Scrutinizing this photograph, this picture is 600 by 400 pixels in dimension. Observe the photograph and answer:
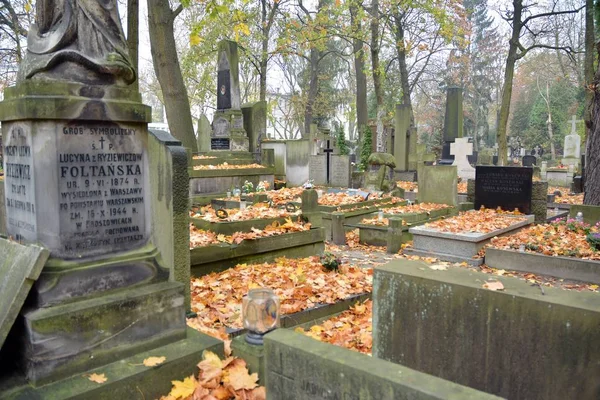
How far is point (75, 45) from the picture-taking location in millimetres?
3480

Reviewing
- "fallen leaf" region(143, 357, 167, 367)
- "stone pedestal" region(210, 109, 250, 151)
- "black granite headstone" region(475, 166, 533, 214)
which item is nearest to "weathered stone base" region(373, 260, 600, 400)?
"fallen leaf" region(143, 357, 167, 367)

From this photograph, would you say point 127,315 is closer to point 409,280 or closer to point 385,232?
point 409,280

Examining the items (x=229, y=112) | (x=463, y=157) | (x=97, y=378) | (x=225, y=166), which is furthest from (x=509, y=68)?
(x=97, y=378)

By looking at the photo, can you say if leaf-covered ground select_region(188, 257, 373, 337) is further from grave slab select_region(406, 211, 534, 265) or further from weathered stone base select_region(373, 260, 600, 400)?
grave slab select_region(406, 211, 534, 265)

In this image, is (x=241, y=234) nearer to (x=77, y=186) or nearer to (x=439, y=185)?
(x=77, y=186)

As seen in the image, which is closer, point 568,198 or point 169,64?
point 169,64

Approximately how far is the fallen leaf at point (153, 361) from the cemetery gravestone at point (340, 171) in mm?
14930

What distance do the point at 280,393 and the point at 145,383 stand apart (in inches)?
62.3

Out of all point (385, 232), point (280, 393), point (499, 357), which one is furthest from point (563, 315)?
point (385, 232)

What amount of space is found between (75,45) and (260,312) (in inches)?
94.1

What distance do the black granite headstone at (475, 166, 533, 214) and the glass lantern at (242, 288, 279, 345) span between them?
9.61m

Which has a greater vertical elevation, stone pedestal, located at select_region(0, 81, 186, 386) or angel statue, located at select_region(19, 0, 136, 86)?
angel statue, located at select_region(19, 0, 136, 86)

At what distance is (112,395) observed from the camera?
10.3 ft

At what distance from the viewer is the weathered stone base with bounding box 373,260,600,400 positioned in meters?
2.52
